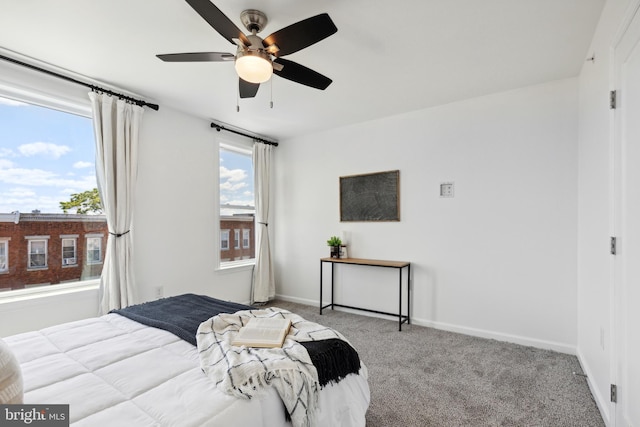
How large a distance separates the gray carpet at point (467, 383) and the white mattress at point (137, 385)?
59 cm

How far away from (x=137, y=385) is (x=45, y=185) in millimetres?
2396

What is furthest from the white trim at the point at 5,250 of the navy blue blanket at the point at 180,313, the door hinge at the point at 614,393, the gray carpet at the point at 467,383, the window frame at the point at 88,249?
the door hinge at the point at 614,393

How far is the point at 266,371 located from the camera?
1.25 meters

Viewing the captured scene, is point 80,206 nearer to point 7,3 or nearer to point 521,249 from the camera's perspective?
point 7,3

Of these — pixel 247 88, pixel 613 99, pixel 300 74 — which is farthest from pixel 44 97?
pixel 613 99

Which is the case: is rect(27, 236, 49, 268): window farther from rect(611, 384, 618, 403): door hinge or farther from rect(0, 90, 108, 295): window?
rect(611, 384, 618, 403): door hinge

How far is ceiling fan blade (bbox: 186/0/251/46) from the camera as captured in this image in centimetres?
152

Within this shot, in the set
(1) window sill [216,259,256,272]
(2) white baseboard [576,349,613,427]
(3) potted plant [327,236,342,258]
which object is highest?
(3) potted plant [327,236,342,258]

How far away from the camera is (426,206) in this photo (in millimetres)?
3568

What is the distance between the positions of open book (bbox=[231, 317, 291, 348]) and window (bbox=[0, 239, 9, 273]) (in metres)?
2.22

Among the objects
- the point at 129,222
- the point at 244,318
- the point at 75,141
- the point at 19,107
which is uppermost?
the point at 19,107

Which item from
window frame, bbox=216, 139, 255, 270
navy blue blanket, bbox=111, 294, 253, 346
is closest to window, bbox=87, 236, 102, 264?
navy blue blanket, bbox=111, 294, 253, 346

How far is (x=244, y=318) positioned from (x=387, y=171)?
8.63 ft

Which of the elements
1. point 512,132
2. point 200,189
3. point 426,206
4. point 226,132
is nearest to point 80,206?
point 200,189
